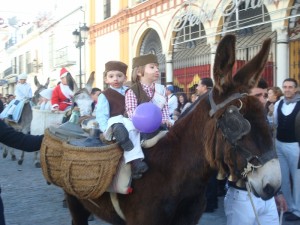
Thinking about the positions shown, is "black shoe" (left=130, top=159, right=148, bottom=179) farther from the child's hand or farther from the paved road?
the paved road

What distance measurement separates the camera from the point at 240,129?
2.23 metres

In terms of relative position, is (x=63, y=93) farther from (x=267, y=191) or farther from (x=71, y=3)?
(x=71, y=3)

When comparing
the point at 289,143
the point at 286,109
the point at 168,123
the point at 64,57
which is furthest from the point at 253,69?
the point at 64,57

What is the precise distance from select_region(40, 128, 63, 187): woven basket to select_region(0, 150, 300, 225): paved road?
9.19 ft

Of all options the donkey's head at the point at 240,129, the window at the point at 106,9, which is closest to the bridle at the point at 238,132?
the donkey's head at the point at 240,129

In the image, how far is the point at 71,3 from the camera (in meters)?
26.6

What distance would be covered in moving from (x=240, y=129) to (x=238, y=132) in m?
0.02

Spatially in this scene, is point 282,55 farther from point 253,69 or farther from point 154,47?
point 253,69

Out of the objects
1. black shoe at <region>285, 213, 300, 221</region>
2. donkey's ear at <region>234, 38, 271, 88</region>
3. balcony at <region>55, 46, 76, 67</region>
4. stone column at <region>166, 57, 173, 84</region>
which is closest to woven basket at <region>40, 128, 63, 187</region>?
donkey's ear at <region>234, 38, 271, 88</region>

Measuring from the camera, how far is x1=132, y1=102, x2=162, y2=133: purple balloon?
2855 millimetres

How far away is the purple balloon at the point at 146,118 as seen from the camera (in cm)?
286

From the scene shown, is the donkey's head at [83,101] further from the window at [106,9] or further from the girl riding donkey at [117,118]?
the window at [106,9]

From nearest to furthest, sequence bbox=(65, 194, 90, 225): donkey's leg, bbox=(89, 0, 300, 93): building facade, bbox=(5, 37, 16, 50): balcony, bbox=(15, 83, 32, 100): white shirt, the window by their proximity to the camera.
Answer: bbox=(65, 194, 90, 225): donkey's leg → bbox=(89, 0, 300, 93): building facade → bbox=(15, 83, 32, 100): white shirt → the window → bbox=(5, 37, 16, 50): balcony

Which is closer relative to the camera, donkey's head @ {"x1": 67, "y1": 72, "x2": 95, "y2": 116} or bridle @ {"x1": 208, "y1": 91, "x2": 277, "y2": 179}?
bridle @ {"x1": 208, "y1": 91, "x2": 277, "y2": 179}
